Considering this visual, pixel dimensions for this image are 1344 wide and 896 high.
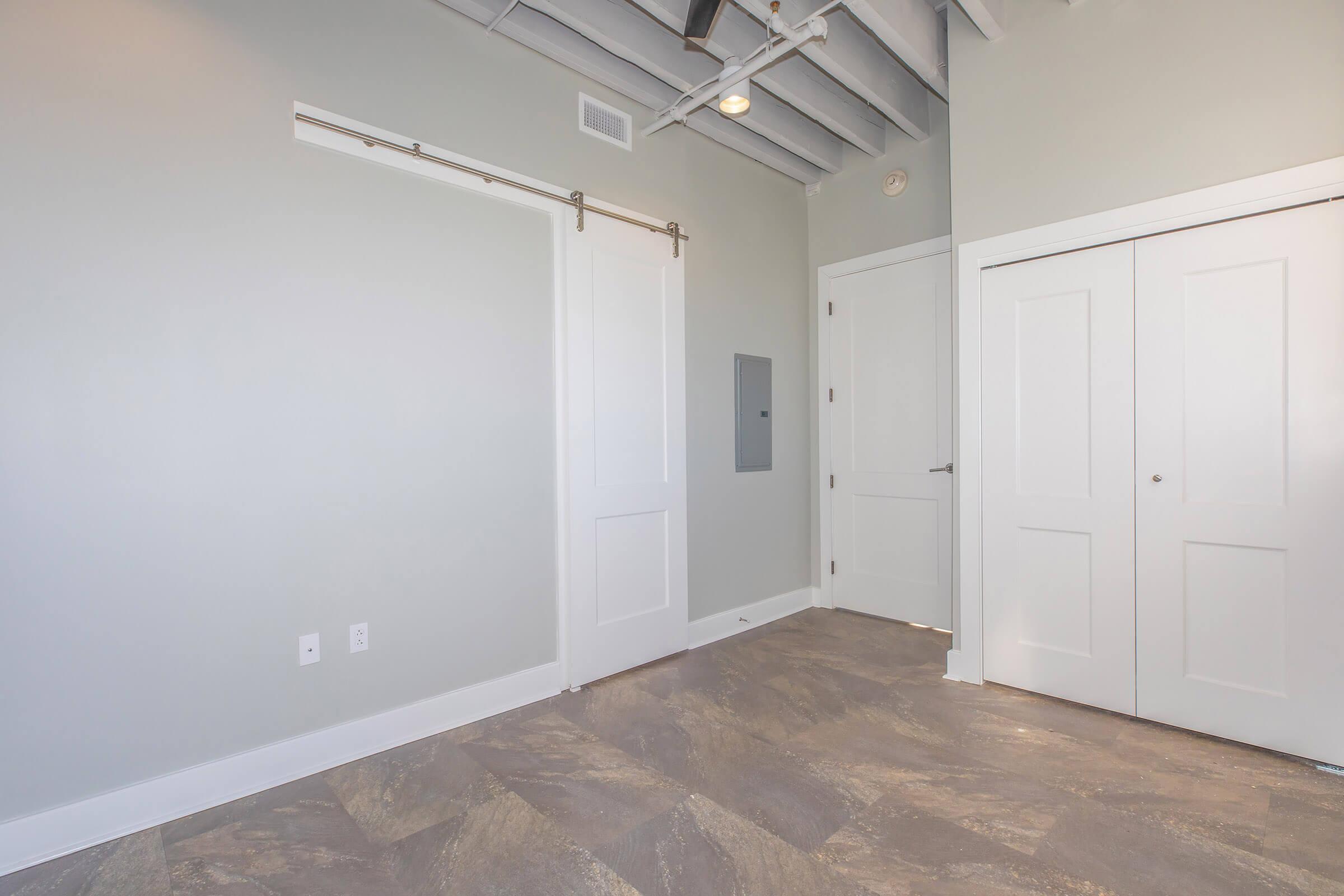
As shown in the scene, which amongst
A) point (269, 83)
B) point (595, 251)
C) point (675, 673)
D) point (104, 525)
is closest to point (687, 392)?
point (595, 251)

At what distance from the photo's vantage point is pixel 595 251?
3238 mm

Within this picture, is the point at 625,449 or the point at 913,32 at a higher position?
the point at 913,32

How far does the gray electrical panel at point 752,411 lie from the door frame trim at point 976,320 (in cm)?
127

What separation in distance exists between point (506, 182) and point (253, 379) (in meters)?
1.37

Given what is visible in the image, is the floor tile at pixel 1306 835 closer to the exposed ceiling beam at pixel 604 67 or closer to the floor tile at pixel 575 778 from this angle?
the floor tile at pixel 575 778

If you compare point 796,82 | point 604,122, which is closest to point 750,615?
point 604,122

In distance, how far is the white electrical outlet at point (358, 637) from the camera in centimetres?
246

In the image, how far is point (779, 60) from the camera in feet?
9.02

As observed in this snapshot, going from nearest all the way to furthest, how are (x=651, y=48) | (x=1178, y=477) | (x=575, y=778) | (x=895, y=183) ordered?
(x=575, y=778), (x=1178, y=477), (x=651, y=48), (x=895, y=183)

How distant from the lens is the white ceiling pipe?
2.56 m

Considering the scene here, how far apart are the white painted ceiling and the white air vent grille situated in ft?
0.37

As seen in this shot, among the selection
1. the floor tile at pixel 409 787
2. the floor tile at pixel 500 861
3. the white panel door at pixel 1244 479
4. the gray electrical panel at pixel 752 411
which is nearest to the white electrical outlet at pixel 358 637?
the floor tile at pixel 409 787

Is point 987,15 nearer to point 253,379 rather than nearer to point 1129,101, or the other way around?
point 1129,101

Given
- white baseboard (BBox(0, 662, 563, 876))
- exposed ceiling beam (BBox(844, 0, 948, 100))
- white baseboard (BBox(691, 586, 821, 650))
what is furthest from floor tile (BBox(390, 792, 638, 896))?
exposed ceiling beam (BBox(844, 0, 948, 100))
